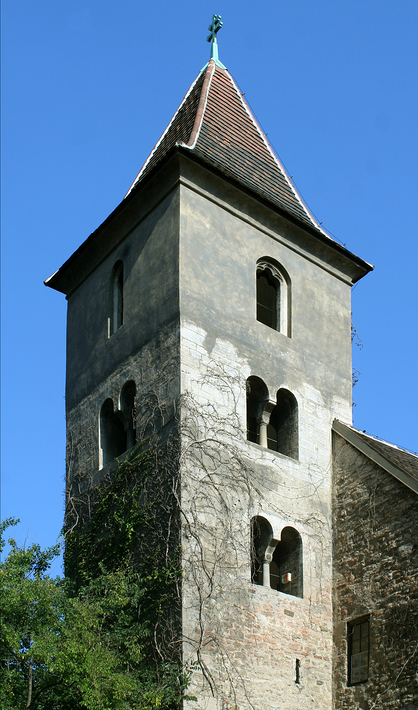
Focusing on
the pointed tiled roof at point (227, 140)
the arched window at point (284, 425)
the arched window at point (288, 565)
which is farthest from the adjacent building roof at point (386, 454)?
the pointed tiled roof at point (227, 140)

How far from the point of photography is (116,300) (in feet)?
77.8

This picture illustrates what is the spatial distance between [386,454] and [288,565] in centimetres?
286

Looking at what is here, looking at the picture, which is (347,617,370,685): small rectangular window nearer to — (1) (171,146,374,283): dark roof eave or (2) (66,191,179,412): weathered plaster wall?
(2) (66,191,179,412): weathered plaster wall

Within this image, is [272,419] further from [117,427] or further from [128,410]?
[117,427]

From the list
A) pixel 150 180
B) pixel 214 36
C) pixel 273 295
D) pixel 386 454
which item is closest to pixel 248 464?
pixel 386 454

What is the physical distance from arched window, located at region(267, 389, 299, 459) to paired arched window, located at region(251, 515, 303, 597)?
1.85 meters

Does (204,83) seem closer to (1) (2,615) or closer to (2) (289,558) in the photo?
(2) (289,558)

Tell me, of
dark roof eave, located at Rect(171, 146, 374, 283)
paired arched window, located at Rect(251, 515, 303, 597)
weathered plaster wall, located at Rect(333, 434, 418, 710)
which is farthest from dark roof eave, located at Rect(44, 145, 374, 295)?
paired arched window, located at Rect(251, 515, 303, 597)

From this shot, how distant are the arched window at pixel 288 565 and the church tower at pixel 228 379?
32mm

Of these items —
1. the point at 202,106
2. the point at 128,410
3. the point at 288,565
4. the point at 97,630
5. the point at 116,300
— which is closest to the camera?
the point at 97,630

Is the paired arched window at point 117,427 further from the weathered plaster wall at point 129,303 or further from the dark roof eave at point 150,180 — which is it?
the dark roof eave at point 150,180

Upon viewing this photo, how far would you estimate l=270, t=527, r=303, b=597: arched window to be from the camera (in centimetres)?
2036

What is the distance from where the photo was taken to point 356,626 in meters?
19.9

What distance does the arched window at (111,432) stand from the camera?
2241cm
